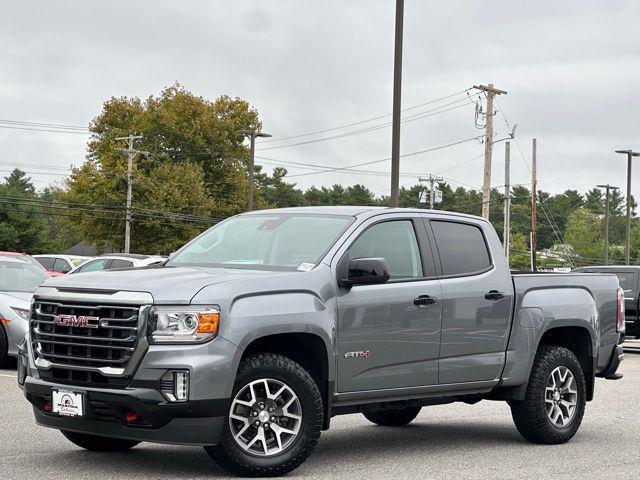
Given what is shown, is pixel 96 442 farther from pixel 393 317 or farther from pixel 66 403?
pixel 393 317

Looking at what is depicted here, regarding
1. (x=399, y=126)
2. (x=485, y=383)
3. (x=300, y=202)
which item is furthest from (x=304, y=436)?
(x=300, y=202)

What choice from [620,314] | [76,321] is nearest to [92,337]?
[76,321]

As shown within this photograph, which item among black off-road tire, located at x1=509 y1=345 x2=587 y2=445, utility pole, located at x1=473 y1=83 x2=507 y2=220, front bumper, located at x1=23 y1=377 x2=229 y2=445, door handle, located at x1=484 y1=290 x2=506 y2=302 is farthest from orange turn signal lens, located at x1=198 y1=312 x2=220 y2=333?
utility pole, located at x1=473 y1=83 x2=507 y2=220

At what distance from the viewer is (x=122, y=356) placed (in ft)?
22.9

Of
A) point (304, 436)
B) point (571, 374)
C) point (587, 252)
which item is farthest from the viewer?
point (587, 252)

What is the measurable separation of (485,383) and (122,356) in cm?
326

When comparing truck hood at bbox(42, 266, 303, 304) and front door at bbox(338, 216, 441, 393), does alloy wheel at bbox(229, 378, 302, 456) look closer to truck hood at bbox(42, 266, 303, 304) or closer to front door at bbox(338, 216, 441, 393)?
front door at bbox(338, 216, 441, 393)

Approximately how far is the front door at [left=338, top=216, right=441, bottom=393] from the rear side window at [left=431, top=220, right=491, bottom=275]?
0.19 m

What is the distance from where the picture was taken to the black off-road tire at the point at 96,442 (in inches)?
326

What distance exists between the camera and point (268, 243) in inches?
326

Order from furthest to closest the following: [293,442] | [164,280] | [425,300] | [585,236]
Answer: [585,236], [425,300], [293,442], [164,280]

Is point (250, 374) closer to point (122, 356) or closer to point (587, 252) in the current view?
point (122, 356)

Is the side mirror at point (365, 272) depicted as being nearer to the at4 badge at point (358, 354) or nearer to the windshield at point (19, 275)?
the at4 badge at point (358, 354)

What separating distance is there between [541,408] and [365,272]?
2619mm
